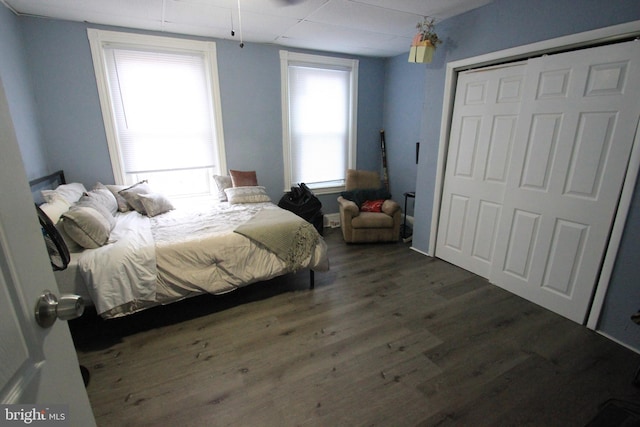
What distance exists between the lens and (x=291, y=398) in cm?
169

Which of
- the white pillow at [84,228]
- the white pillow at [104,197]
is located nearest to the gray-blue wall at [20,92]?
the white pillow at [104,197]

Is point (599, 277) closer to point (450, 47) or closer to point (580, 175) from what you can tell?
point (580, 175)

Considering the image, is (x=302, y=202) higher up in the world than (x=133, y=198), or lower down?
lower down

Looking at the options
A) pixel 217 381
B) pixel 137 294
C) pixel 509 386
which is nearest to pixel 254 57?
pixel 137 294

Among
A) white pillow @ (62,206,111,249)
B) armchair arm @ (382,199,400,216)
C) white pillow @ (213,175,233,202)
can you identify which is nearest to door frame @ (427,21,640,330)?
armchair arm @ (382,199,400,216)

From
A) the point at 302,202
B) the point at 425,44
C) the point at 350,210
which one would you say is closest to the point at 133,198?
the point at 302,202

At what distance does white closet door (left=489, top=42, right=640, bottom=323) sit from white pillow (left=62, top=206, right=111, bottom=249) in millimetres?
3441

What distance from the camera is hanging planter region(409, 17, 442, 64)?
289cm

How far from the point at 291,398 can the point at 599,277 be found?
7.89ft

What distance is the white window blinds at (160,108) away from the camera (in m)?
3.27

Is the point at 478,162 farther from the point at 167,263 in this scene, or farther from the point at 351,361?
the point at 167,263

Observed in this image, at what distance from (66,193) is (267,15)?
8.22ft

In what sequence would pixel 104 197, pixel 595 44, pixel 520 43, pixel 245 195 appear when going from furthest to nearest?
pixel 245 195
pixel 104 197
pixel 520 43
pixel 595 44

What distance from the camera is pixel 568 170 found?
2287mm
